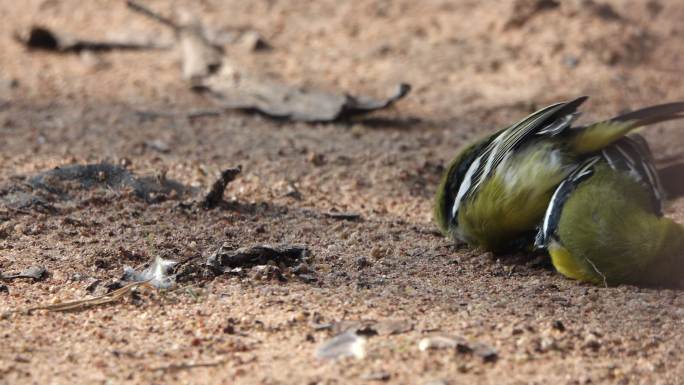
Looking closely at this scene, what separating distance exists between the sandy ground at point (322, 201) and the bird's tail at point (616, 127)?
0.47 m

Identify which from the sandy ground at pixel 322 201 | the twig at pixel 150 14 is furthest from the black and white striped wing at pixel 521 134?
the twig at pixel 150 14

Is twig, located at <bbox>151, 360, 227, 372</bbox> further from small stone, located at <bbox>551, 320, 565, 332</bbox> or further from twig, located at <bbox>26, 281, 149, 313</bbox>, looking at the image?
small stone, located at <bbox>551, 320, 565, 332</bbox>

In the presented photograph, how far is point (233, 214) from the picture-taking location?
14.1 ft

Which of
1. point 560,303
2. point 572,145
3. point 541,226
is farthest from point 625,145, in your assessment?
point 560,303

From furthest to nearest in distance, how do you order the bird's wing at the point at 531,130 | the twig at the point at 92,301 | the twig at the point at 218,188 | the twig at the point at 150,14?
the twig at the point at 150,14 < the twig at the point at 218,188 < the bird's wing at the point at 531,130 < the twig at the point at 92,301

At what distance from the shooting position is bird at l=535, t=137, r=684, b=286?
3.30 metres

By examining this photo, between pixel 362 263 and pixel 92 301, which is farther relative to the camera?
pixel 362 263

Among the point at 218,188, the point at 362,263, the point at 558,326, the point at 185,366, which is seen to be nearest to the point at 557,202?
the point at 558,326

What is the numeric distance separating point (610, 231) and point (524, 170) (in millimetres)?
438

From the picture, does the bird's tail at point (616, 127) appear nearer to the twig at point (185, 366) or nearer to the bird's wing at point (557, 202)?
the bird's wing at point (557, 202)

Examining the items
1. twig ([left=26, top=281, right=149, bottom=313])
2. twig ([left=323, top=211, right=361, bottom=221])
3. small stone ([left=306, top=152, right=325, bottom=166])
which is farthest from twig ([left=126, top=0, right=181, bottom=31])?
twig ([left=26, top=281, right=149, bottom=313])

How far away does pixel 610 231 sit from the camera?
10.8 feet

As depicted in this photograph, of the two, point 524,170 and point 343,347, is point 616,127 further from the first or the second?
point 343,347

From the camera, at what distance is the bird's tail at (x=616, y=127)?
3625 millimetres
